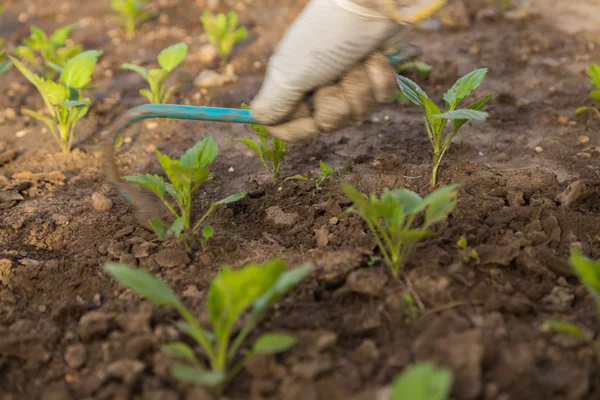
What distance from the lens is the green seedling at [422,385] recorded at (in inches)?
56.3

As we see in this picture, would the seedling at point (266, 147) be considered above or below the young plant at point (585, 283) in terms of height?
below

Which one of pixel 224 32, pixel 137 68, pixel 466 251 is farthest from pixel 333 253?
pixel 224 32

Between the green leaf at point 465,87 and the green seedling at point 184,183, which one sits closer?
the green seedling at point 184,183

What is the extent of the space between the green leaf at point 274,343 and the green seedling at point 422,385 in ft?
1.09

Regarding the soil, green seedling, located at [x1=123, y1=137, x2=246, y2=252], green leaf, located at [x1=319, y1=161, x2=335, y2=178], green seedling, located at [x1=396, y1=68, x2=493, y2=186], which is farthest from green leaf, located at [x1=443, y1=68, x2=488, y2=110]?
green seedling, located at [x1=123, y1=137, x2=246, y2=252]

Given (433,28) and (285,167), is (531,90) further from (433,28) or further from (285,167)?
(285,167)

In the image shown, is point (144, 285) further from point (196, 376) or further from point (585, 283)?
point (585, 283)

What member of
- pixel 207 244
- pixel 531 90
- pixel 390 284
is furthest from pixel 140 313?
pixel 531 90

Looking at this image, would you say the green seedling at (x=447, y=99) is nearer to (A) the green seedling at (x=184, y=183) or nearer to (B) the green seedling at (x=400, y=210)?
(B) the green seedling at (x=400, y=210)

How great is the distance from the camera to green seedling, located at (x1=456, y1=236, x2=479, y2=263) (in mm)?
2172

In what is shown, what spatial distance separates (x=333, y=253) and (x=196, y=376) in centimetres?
74

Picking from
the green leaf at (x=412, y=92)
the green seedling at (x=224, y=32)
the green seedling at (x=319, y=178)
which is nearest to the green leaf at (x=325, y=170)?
the green seedling at (x=319, y=178)

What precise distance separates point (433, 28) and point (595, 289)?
3653 millimetres

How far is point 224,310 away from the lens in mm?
1812
